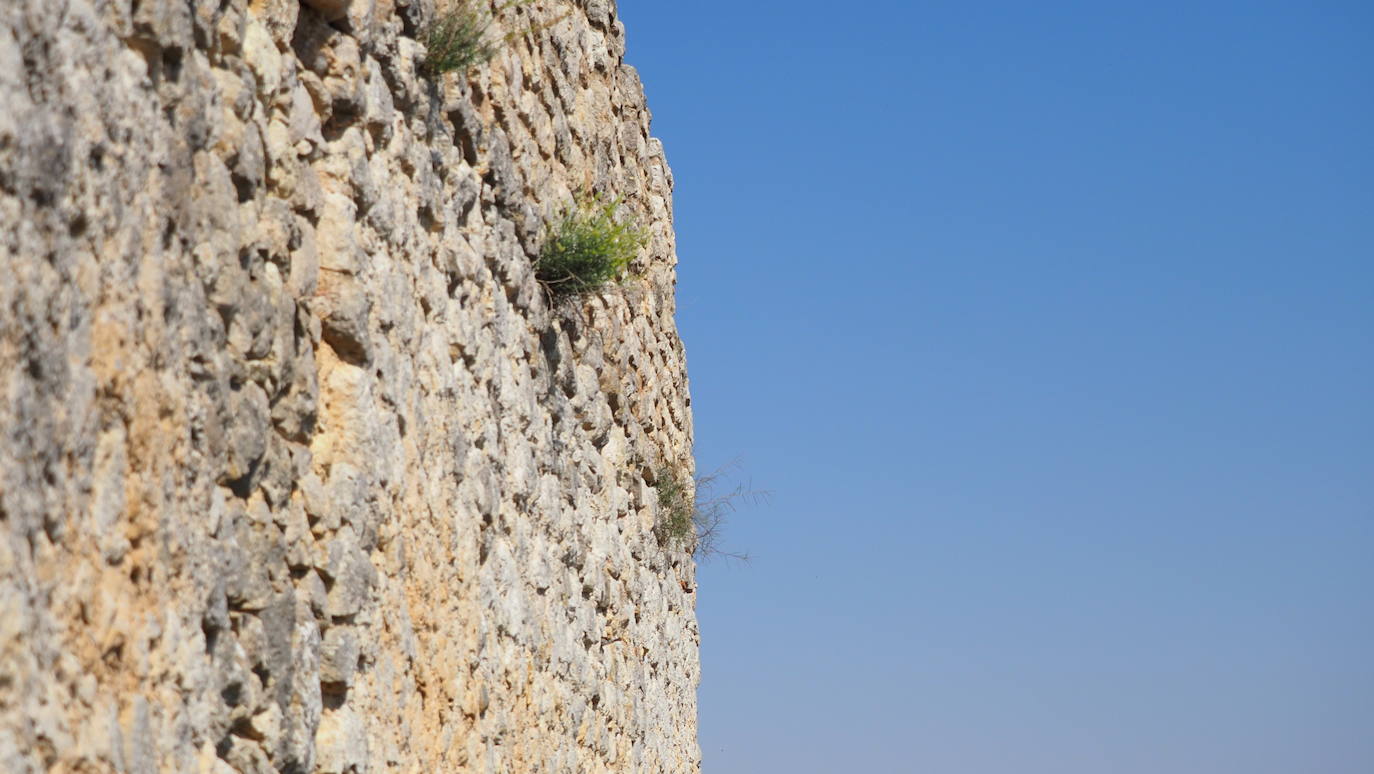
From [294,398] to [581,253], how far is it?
7.13 feet

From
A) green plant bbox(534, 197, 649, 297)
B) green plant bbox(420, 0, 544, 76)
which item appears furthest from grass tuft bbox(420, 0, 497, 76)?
green plant bbox(534, 197, 649, 297)

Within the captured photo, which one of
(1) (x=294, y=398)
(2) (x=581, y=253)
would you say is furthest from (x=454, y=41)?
(1) (x=294, y=398)

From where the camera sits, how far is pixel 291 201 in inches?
115

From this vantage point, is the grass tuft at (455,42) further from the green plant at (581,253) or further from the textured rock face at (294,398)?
the green plant at (581,253)

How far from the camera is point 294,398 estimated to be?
2.88 meters

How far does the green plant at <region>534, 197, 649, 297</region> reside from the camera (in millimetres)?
4934

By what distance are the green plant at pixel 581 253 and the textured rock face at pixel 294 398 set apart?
11 centimetres

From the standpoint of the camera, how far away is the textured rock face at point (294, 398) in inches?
74.9

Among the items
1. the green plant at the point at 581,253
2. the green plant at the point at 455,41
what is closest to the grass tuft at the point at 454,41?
the green plant at the point at 455,41

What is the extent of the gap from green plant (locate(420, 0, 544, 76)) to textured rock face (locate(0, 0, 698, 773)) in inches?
3.0

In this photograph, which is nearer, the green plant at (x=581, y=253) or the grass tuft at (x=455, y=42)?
the grass tuft at (x=455, y=42)

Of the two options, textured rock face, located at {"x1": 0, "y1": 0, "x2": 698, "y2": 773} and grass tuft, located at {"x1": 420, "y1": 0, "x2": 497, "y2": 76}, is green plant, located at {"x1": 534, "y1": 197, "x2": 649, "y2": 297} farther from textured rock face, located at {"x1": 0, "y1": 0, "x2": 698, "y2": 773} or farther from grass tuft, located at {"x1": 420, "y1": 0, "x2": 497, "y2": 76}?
grass tuft, located at {"x1": 420, "y1": 0, "x2": 497, "y2": 76}

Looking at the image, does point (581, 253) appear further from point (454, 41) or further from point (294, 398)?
point (294, 398)

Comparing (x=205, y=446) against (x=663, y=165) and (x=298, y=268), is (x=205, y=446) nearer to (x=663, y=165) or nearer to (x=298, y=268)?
(x=298, y=268)
